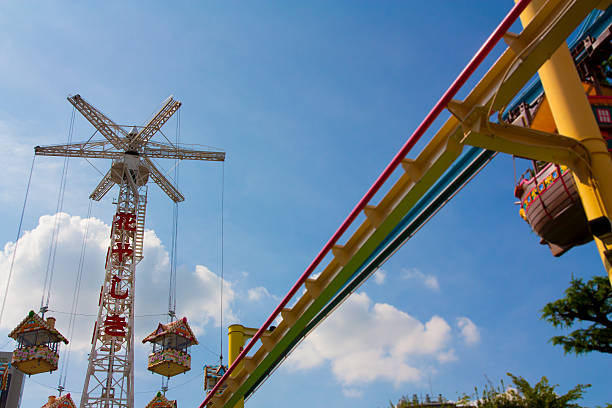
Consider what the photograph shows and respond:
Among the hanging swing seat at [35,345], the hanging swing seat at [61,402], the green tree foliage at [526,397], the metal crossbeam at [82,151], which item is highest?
the metal crossbeam at [82,151]

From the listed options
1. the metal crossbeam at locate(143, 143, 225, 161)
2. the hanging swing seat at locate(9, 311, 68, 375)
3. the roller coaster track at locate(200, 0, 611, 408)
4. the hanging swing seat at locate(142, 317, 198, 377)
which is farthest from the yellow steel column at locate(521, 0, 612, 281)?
the metal crossbeam at locate(143, 143, 225, 161)

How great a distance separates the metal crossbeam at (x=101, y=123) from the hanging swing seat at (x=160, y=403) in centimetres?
1714

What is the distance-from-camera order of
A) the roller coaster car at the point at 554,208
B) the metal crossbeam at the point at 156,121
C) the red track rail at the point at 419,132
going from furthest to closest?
the metal crossbeam at the point at 156,121, the roller coaster car at the point at 554,208, the red track rail at the point at 419,132

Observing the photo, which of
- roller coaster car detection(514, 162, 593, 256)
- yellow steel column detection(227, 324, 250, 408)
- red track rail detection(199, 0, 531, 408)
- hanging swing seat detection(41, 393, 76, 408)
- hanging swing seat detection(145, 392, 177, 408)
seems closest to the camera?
red track rail detection(199, 0, 531, 408)

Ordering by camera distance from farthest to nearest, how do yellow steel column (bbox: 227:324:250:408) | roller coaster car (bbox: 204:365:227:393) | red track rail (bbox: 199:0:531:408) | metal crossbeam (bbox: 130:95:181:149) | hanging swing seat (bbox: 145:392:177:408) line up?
metal crossbeam (bbox: 130:95:181:149) → hanging swing seat (bbox: 145:392:177:408) → roller coaster car (bbox: 204:365:227:393) → yellow steel column (bbox: 227:324:250:408) → red track rail (bbox: 199:0:531:408)

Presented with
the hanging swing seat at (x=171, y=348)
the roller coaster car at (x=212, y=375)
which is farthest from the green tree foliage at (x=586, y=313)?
the hanging swing seat at (x=171, y=348)

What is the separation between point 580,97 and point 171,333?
27.7 metres

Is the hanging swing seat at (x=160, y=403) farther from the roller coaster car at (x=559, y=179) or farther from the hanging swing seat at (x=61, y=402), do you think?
the roller coaster car at (x=559, y=179)

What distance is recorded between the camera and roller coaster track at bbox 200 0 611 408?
801 cm

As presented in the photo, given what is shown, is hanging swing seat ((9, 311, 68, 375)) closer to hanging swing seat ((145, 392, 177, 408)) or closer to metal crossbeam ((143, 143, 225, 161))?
hanging swing seat ((145, 392, 177, 408))

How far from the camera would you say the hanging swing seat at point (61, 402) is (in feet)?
97.2

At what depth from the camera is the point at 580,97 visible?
31.2 feet

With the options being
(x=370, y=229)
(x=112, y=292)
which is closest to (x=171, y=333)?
(x=112, y=292)

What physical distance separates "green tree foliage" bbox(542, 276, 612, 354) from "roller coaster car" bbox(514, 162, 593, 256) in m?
7.60
